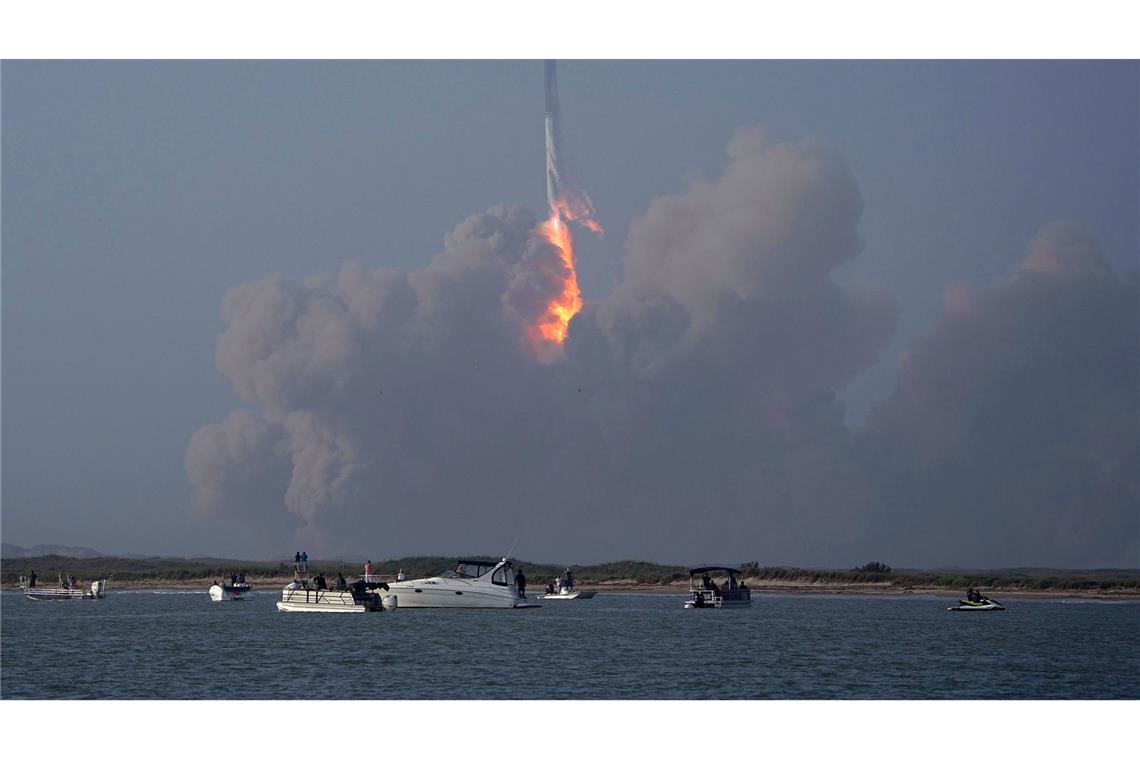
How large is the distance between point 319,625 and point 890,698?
4341 centimetres

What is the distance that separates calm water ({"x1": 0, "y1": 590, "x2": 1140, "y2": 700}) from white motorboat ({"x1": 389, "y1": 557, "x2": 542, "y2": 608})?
55.1 inches

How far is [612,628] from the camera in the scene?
82688 mm

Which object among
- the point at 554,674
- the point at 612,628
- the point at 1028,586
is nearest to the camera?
the point at 554,674

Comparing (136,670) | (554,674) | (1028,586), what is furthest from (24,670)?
(1028,586)

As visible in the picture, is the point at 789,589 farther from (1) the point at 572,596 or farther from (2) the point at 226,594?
(2) the point at 226,594

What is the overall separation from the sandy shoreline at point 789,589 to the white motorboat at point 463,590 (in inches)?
1692

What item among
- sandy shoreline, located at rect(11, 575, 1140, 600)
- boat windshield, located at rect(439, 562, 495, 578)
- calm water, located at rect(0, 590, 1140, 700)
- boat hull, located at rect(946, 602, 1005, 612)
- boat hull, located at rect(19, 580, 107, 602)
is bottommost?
calm water, located at rect(0, 590, 1140, 700)

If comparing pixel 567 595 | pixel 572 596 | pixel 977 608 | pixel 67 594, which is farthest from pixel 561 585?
pixel 67 594

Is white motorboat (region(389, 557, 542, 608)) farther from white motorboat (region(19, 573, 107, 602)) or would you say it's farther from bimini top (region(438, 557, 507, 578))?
white motorboat (region(19, 573, 107, 602))

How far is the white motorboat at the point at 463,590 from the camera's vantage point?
98688 millimetres

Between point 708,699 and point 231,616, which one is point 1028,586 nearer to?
point 231,616

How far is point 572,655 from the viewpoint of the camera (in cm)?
6450

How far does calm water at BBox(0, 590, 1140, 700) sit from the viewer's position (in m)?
52.9

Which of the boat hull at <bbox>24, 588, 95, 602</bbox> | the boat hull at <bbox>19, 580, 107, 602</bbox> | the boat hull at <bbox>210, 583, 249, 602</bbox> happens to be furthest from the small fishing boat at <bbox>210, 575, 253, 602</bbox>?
the boat hull at <bbox>24, 588, 95, 602</bbox>
